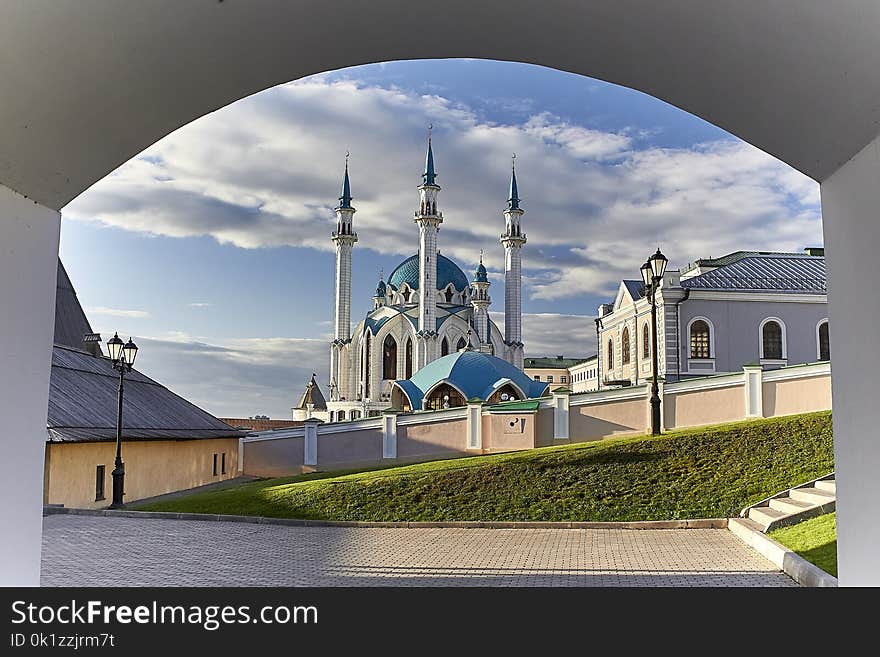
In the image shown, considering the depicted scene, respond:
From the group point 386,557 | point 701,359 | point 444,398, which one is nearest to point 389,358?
point 444,398

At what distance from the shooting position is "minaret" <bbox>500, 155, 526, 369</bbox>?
2250 inches

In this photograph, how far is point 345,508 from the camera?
55.7ft

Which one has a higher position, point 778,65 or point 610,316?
point 610,316

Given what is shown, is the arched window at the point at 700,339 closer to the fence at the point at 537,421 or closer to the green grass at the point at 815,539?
the fence at the point at 537,421

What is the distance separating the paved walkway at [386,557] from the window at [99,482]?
15.9 feet

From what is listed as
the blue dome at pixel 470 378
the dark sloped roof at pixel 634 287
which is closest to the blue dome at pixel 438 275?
the blue dome at pixel 470 378

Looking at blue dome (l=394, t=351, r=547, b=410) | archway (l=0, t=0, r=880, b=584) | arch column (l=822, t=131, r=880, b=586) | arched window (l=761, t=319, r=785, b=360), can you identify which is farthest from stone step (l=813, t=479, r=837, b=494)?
blue dome (l=394, t=351, r=547, b=410)

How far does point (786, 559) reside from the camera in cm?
957

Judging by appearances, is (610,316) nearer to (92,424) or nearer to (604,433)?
(604,433)

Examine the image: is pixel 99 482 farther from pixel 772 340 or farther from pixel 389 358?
pixel 389 358

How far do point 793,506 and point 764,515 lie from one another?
0.55 meters

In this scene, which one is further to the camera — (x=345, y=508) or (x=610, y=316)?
(x=610, y=316)

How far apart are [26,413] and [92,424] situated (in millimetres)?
17078
